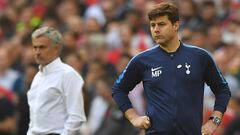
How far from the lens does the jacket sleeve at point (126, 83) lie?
306 inches

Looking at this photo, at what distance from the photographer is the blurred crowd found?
11.8 meters

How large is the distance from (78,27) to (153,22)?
903cm

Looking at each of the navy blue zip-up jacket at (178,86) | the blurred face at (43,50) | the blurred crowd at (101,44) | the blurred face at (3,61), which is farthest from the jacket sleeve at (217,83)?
the blurred face at (3,61)

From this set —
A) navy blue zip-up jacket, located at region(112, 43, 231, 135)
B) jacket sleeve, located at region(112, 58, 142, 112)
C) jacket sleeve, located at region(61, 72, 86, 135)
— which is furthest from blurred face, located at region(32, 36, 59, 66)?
navy blue zip-up jacket, located at region(112, 43, 231, 135)

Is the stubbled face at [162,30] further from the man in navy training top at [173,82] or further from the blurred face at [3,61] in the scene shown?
the blurred face at [3,61]

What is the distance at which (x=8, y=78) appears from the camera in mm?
14555

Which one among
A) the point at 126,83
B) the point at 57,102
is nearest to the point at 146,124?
the point at 126,83

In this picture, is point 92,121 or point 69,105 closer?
point 69,105

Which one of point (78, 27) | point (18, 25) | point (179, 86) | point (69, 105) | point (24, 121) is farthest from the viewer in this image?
point (18, 25)

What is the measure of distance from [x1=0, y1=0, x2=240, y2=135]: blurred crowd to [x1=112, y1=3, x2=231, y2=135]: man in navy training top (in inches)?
131

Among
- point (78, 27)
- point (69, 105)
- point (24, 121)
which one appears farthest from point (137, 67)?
point (78, 27)

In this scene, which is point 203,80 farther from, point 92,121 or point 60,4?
point 60,4

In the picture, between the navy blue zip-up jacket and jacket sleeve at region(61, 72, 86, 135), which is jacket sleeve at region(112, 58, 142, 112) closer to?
the navy blue zip-up jacket

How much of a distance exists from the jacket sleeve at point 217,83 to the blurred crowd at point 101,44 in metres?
3.42
